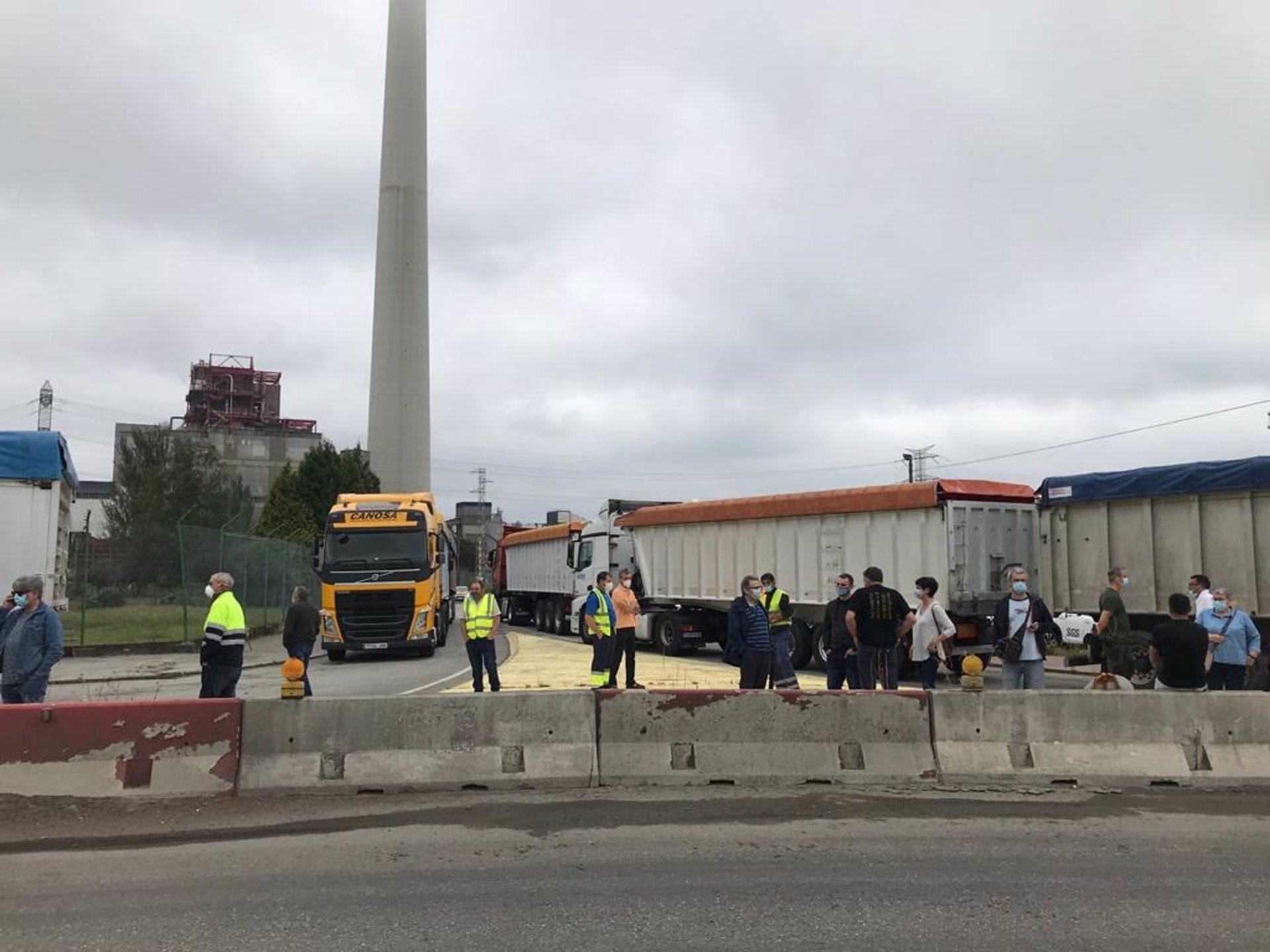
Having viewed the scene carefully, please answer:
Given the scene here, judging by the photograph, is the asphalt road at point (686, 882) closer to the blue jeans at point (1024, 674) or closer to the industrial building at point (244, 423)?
the blue jeans at point (1024, 674)

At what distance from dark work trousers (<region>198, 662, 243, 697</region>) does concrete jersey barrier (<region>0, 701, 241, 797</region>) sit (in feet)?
5.39

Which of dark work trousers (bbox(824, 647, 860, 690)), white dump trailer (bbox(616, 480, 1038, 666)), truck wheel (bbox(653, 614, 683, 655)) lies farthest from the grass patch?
dark work trousers (bbox(824, 647, 860, 690))

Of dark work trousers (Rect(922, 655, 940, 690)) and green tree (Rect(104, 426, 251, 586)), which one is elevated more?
green tree (Rect(104, 426, 251, 586))

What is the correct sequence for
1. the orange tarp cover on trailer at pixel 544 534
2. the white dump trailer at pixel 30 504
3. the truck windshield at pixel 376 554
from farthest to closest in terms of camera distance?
the orange tarp cover on trailer at pixel 544 534 < the truck windshield at pixel 376 554 < the white dump trailer at pixel 30 504

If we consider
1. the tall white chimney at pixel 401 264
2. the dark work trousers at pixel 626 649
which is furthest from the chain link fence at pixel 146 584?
the tall white chimney at pixel 401 264

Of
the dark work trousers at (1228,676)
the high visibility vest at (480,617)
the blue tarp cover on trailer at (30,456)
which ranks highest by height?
the blue tarp cover on trailer at (30,456)

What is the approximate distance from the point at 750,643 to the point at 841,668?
5.14 ft

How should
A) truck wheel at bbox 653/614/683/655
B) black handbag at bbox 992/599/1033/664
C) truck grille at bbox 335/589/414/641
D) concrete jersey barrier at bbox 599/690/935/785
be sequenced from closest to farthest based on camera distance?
concrete jersey barrier at bbox 599/690/935/785 < black handbag at bbox 992/599/1033/664 < truck grille at bbox 335/589/414/641 < truck wheel at bbox 653/614/683/655

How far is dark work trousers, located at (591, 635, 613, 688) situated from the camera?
1220cm

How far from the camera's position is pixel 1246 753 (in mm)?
7785

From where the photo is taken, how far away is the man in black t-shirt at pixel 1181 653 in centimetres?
830

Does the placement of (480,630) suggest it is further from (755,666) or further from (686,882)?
(686,882)

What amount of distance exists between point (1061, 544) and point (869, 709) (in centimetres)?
945

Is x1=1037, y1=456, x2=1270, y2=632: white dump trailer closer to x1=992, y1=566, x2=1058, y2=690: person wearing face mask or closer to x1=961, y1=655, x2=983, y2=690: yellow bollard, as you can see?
x1=992, y1=566, x2=1058, y2=690: person wearing face mask
